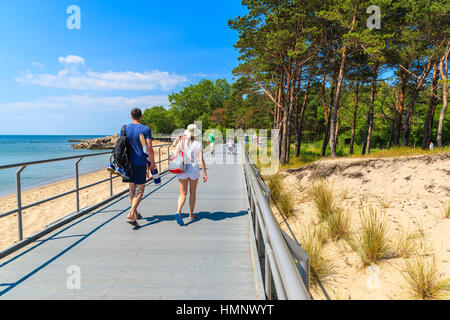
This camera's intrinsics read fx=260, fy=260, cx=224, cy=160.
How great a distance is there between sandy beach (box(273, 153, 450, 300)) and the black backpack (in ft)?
11.3

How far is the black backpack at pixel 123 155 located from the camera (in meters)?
4.20

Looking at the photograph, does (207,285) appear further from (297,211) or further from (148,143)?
(297,211)

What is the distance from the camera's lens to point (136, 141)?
425cm

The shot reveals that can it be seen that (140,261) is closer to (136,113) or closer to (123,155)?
(123,155)

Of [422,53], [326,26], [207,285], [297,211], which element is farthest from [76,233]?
[422,53]

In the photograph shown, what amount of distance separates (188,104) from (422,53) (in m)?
64.0

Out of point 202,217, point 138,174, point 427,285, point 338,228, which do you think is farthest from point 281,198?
point 138,174

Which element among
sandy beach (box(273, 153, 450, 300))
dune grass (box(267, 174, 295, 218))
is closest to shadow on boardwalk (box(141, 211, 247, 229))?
sandy beach (box(273, 153, 450, 300))

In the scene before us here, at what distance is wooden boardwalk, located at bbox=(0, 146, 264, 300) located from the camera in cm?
264

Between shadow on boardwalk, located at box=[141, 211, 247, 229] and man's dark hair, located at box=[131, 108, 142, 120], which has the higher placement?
man's dark hair, located at box=[131, 108, 142, 120]

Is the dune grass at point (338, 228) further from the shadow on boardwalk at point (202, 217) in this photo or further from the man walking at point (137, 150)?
the man walking at point (137, 150)

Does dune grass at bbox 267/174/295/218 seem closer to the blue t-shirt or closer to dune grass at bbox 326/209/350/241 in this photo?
dune grass at bbox 326/209/350/241

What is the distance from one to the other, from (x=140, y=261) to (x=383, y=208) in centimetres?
715

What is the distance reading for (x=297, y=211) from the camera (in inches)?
314
